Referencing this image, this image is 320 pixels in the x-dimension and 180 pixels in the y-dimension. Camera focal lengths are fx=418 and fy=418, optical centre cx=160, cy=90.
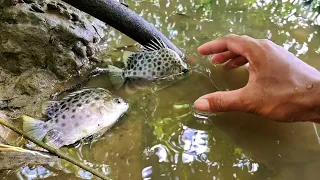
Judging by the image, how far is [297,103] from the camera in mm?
2477

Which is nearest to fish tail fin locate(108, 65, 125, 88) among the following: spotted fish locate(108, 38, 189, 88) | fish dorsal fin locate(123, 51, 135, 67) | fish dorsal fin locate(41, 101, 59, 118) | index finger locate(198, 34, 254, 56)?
spotted fish locate(108, 38, 189, 88)

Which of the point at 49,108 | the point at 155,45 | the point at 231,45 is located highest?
the point at 231,45

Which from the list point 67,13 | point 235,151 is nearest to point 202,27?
point 67,13

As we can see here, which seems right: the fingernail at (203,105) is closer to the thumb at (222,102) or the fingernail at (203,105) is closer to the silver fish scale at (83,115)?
the thumb at (222,102)


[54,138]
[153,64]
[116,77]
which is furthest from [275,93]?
[54,138]

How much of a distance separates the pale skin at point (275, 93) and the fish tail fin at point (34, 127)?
38.2 inches

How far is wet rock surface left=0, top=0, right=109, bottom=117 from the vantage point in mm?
2980

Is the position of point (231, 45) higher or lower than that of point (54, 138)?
higher

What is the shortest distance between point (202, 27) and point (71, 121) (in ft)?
5.23

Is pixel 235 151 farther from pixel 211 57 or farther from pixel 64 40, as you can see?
pixel 64 40

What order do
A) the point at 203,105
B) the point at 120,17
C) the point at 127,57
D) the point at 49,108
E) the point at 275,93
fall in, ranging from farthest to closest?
the point at 127,57 → the point at 120,17 → the point at 49,108 → the point at 203,105 → the point at 275,93

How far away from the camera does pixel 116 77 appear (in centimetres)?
304

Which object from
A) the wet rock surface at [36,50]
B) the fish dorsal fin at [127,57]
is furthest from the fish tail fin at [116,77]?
the wet rock surface at [36,50]

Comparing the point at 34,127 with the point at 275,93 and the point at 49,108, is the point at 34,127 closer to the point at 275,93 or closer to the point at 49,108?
the point at 49,108
